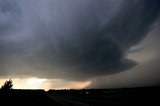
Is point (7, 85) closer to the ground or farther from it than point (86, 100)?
farther from it

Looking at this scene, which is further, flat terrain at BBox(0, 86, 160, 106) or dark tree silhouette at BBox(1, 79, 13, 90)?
dark tree silhouette at BBox(1, 79, 13, 90)

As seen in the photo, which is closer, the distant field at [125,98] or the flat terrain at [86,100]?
the flat terrain at [86,100]

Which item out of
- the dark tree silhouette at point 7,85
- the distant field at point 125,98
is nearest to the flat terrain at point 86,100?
the distant field at point 125,98

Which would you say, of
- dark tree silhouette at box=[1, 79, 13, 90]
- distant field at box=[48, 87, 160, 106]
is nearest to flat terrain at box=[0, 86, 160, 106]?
distant field at box=[48, 87, 160, 106]

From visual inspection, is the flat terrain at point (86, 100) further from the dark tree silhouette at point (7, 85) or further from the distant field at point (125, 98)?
the dark tree silhouette at point (7, 85)

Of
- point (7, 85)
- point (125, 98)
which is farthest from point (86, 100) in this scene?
point (7, 85)

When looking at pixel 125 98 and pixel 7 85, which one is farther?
pixel 7 85

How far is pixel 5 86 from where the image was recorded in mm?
118812

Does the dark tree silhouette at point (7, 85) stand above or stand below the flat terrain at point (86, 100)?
above

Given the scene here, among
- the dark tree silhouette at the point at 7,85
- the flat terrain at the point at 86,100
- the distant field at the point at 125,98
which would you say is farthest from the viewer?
the dark tree silhouette at the point at 7,85

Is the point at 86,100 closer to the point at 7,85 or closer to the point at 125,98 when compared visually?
the point at 125,98

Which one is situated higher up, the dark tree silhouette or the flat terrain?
the dark tree silhouette

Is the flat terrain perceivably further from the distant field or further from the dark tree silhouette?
the dark tree silhouette

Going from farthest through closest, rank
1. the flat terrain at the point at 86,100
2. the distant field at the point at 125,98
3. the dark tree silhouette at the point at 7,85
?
the dark tree silhouette at the point at 7,85, the distant field at the point at 125,98, the flat terrain at the point at 86,100
